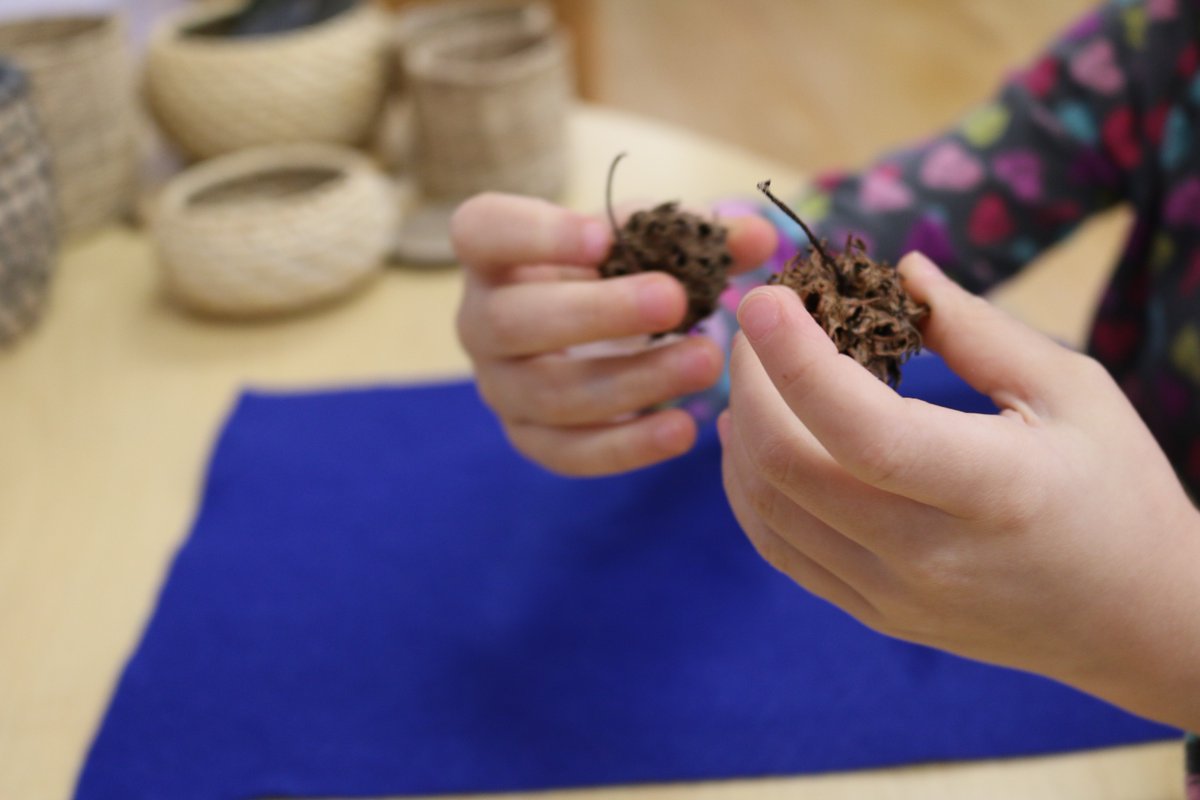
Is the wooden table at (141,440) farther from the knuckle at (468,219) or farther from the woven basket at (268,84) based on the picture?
the knuckle at (468,219)

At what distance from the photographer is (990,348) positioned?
355 millimetres

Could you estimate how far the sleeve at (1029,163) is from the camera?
70 centimetres

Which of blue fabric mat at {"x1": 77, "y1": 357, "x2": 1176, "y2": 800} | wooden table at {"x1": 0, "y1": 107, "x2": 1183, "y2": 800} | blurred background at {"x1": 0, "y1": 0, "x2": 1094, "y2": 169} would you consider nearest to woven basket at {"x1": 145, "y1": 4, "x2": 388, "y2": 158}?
wooden table at {"x1": 0, "y1": 107, "x2": 1183, "y2": 800}

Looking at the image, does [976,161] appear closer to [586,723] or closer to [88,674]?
[586,723]

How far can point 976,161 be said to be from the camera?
0.74 metres

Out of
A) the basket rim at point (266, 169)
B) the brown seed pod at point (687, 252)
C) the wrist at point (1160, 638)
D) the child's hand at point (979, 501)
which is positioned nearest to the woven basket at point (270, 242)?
the basket rim at point (266, 169)

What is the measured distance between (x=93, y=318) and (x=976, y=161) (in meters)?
0.70

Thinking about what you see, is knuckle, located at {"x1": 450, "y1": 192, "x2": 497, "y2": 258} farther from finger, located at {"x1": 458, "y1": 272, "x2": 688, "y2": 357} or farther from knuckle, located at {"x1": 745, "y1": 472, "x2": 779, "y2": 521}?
knuckle, located at {"x1": 745, "y1": 472, "x2": 779, "y2": 521}

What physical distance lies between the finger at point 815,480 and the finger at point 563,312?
0.14 meters

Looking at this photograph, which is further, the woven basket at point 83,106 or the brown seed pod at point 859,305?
the woven basket at point 83,106

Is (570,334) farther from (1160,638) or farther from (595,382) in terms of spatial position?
(1160,638)

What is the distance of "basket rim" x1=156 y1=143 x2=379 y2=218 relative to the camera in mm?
868

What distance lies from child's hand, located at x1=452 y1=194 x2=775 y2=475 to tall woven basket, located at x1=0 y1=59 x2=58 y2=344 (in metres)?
0.43

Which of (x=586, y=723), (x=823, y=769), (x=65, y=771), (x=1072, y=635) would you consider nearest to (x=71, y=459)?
(x=65, y=771)
